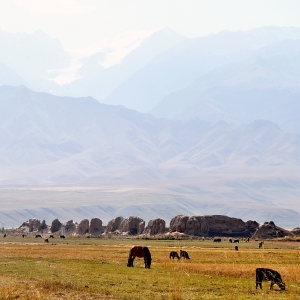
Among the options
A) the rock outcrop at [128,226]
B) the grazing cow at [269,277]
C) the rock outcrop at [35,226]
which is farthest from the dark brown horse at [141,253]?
the rock outcrop at [35,226]

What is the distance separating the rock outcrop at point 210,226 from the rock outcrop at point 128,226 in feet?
21.9

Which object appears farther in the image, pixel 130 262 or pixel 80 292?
pixel 130 262

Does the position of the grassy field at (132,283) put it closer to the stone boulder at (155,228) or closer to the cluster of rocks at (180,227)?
the cluster of rocks at (180,227)

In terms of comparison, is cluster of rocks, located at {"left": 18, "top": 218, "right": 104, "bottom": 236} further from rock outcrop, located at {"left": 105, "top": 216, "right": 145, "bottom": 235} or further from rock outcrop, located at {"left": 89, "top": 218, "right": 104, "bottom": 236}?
rock outcrop, located at {"left": 105, "top": 216, "right": 145, "bottom": 235}

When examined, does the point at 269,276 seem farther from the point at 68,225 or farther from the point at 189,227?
the point at 68,225

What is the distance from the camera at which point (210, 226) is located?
130 metres

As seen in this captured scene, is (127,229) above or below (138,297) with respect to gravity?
above

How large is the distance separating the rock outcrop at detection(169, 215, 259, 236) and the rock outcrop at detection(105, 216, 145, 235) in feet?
Result: 21.9

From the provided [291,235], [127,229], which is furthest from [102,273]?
[127,229]

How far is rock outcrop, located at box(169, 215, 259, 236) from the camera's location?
418 ft

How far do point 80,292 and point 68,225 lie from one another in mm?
121397

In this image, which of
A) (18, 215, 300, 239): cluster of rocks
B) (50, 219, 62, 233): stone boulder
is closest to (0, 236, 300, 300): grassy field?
(18, 215, 300, 239): cluster of rocks

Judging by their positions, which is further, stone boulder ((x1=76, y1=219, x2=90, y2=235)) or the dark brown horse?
stone boulder ((x1=76, y1=219, x2=90, y2=235))

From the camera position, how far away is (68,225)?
474 ft
